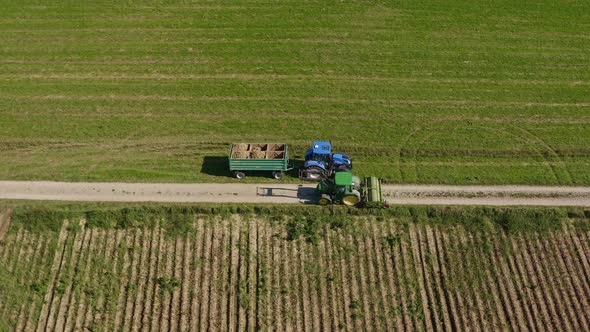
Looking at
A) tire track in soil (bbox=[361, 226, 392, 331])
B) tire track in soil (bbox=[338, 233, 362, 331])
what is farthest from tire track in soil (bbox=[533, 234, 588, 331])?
tire track in soil (bbox=[338, 233, 362, 331])

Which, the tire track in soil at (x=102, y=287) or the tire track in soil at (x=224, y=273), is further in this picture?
the tire track in soil at (x=224, y=273)

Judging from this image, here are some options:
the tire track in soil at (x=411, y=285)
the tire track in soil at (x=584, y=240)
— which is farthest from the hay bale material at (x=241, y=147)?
the tire track in soil at (x=584, y=240)

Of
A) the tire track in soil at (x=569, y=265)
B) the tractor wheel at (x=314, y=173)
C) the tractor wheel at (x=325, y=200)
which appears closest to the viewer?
the tire track in soil at (x=569, y=265)

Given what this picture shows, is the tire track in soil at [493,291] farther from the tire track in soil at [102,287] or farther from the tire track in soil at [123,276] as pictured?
the tire track in soil at [102,287]

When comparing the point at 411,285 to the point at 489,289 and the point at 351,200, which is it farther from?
the point at 351,200

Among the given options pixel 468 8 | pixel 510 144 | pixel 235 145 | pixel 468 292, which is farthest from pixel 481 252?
pixel 468 8

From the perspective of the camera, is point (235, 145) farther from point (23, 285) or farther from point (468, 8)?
point (468, 8)
